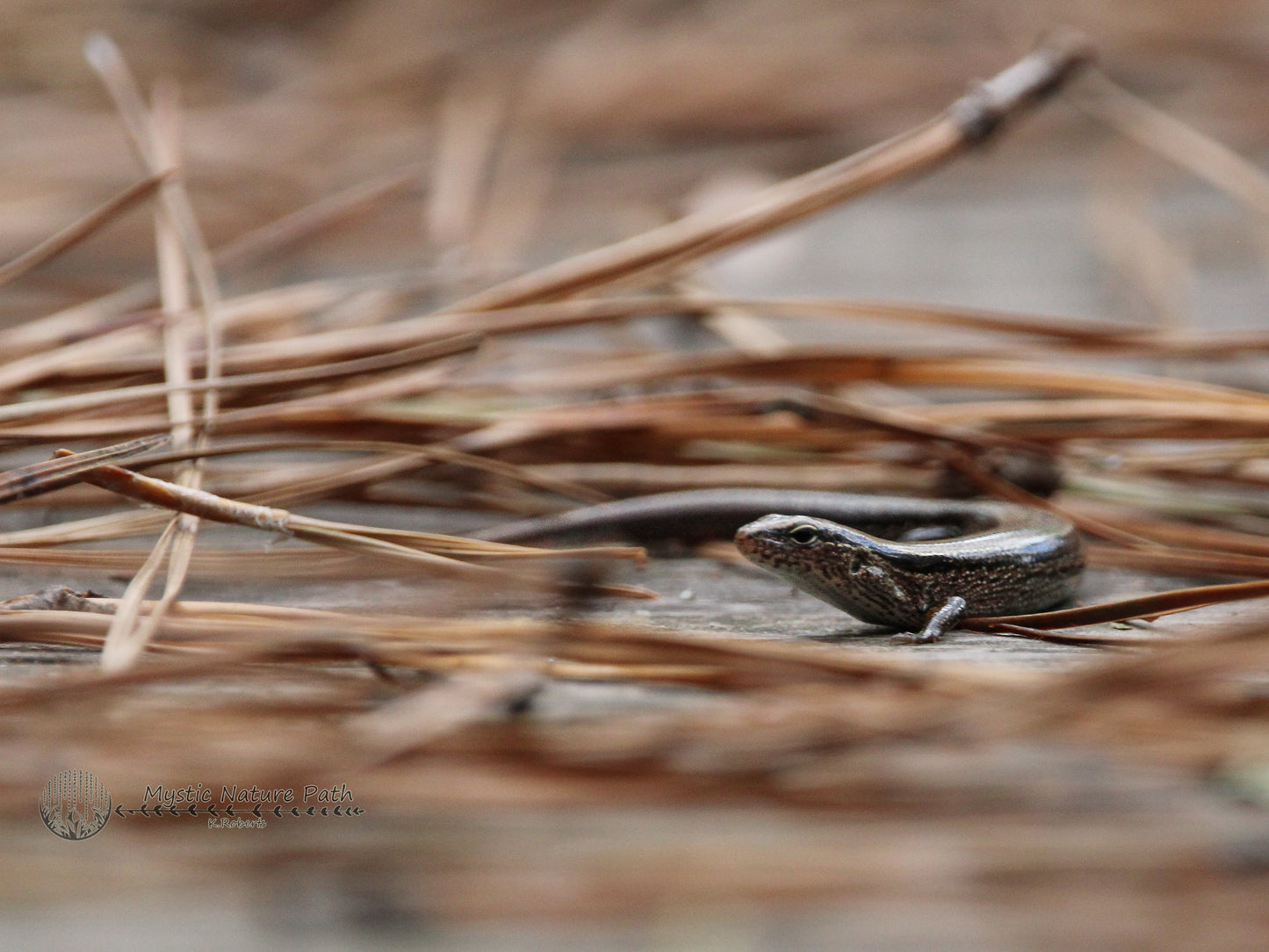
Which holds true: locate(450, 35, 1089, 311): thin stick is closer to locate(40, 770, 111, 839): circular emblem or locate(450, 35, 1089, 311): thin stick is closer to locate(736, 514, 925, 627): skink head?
locate(736, 514, 925, 627): skink head

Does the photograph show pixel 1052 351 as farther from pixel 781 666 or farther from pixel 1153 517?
pixel 781 666

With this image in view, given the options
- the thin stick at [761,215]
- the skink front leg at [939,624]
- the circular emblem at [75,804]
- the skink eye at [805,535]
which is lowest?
the skink front leg at [939,624]

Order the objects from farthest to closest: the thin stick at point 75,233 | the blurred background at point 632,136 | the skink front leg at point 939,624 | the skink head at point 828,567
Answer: the blurred background at point 632,136, the thin stick at point 75,233, the skink head at point 828,567, the skink front leg at point 939,624

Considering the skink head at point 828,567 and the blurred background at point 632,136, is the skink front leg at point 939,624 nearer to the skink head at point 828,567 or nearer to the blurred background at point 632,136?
the skink head at point 828,567

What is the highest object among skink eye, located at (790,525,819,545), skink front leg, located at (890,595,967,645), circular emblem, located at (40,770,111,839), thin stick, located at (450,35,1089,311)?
thin stick, located at (450,35,1089,311)

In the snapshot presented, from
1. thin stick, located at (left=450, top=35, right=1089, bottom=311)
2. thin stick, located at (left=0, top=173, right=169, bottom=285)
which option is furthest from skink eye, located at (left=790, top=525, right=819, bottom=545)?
thin stick, located at (left=0, top=173, right=169, bottom=285)

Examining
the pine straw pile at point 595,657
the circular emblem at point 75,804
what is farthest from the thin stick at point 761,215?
the circular emblem at point 75,804
